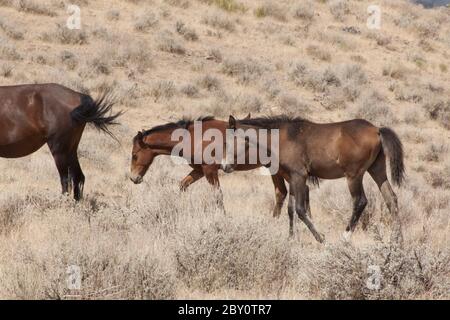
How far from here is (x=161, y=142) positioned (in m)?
9.99

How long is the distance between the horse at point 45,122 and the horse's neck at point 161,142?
1.10m

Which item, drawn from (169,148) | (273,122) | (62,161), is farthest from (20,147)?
(273,122)

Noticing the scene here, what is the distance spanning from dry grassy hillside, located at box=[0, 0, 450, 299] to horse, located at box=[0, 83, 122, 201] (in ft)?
1.92

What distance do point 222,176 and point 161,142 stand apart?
3382mm

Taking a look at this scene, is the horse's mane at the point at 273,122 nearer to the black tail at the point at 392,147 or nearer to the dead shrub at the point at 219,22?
the black tail at the point at 392,147

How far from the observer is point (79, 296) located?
16.6 ft

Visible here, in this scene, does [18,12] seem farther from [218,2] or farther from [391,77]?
[391,77]

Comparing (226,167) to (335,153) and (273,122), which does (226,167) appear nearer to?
(273,122)

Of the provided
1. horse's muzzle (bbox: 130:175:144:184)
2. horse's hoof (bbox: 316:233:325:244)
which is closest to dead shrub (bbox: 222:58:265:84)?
horse's muzzle (bbox: 130:175:144:184)

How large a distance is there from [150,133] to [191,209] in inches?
86.8

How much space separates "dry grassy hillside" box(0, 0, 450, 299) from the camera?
18.4ft

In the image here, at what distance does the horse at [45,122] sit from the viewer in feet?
29.5

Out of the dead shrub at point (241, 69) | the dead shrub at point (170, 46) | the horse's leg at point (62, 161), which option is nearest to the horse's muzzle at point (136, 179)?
the horse's leg at point (62, 161)
